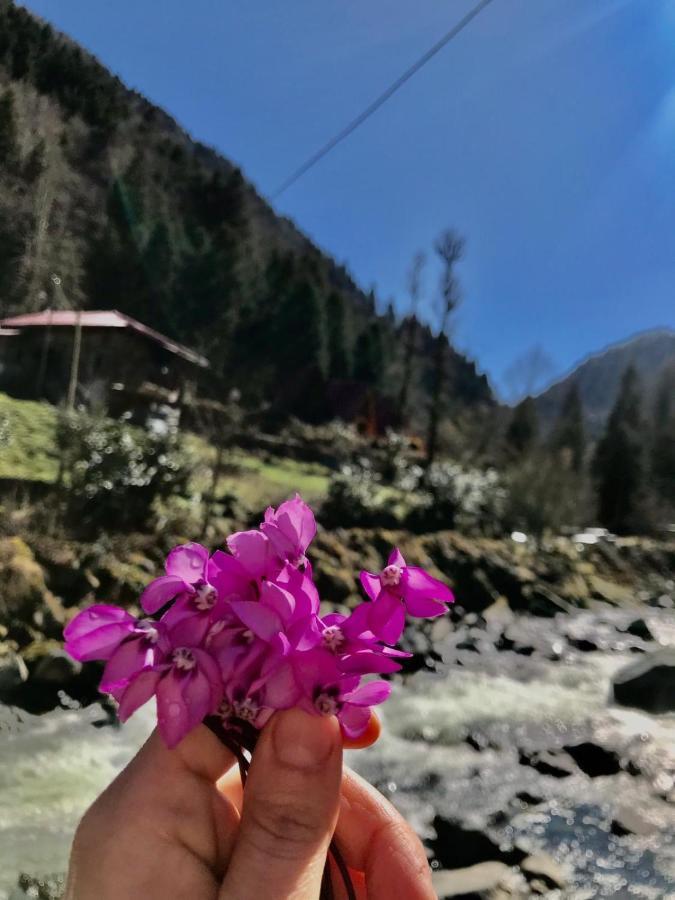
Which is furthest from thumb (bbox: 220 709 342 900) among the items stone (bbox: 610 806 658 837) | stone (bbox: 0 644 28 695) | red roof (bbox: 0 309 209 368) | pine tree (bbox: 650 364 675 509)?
pine tree (bbox: 650 364 675 509)

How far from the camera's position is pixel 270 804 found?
0.86 meters

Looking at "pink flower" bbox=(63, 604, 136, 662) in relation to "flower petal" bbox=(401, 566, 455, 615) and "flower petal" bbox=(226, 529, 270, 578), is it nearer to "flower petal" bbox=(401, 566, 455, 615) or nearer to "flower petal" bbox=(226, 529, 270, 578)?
"flower petal" bbox=(226, 529, 270, 578)

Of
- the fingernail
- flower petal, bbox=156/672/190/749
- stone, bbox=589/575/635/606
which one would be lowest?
stone, bbox=589/575/635/606

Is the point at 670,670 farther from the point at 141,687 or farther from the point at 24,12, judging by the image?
the point at 24,12

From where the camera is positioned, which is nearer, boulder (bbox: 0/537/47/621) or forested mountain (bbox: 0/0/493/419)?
boulder (bbox: 0/537/47/621)

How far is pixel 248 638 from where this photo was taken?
2.54 ft

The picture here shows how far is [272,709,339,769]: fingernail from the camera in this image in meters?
0.82

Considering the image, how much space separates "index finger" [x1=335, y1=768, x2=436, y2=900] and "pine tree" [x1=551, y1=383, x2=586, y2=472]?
2598 cm

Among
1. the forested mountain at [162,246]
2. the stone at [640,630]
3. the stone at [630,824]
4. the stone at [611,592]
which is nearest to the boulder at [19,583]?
the forested mountain at [162,246]

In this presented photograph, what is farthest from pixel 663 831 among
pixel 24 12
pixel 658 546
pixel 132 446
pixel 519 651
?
pixel 658 546

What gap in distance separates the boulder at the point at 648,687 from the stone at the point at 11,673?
5702 millimetres

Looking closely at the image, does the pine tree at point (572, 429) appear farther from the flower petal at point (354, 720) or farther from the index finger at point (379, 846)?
the flower petal at point (354, 720)

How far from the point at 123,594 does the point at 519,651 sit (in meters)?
5.21

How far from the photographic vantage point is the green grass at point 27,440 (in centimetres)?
811
